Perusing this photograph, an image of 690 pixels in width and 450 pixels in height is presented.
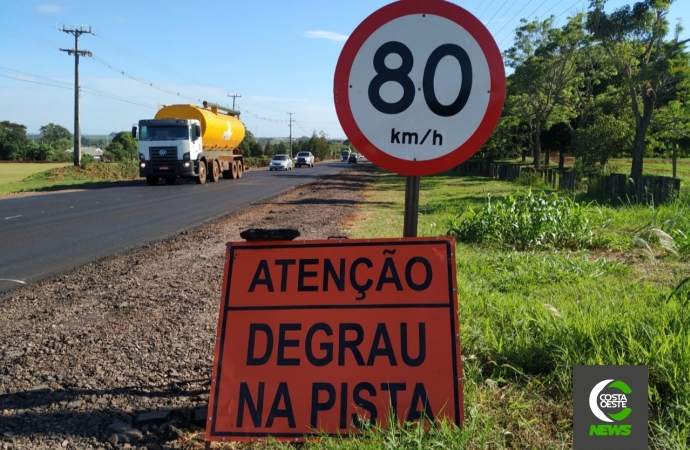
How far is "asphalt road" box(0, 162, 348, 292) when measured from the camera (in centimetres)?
849

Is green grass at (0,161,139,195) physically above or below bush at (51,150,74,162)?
below

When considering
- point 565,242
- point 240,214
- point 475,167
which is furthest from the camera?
point 475,167

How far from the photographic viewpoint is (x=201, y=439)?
291 centimetres

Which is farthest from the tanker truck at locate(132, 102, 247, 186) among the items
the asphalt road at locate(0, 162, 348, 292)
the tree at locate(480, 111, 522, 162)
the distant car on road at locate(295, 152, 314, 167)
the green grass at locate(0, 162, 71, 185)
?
the distant car on road at locate(295, 152, 314, 167)

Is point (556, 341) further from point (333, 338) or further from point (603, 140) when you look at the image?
point (603, 140)

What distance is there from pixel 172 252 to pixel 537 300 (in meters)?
5.64

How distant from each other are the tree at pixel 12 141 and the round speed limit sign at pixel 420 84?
8677 cm

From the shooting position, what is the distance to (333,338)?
271 centimetres

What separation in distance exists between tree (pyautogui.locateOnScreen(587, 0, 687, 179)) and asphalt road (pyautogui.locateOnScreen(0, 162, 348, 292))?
41.8ft

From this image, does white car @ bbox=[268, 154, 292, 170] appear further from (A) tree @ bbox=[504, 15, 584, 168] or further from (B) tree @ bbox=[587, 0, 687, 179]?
(B) tree @ bbox=[587, 0, 687, 179]

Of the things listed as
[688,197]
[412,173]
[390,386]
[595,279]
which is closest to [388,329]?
[390,386]

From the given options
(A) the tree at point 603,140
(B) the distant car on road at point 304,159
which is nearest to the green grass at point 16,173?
(A) the tree at point 603,140

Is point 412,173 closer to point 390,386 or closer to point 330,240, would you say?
point 330,240

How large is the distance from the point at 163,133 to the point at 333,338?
27.7 meters
